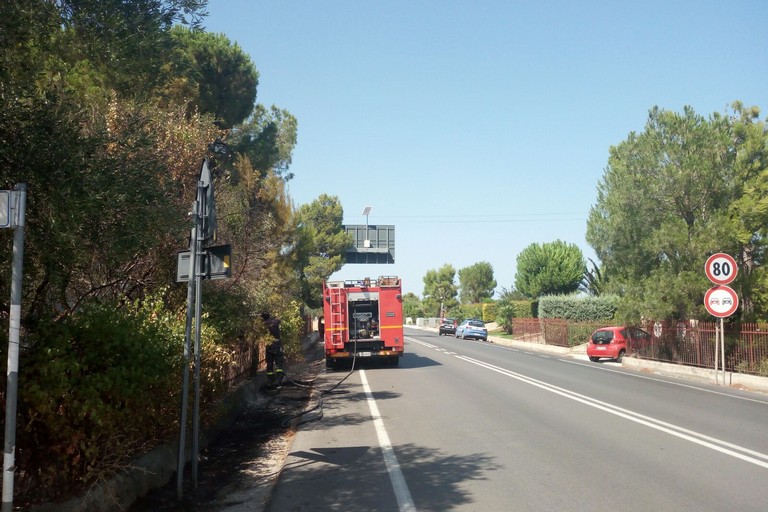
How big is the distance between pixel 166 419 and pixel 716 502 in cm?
569

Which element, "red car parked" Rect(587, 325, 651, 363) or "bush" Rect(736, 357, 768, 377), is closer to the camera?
"bush" Rect(736, 357, 768, 377)

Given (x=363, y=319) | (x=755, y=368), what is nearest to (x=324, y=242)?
(x=363, y=319)

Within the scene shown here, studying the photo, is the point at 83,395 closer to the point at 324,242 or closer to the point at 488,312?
the point at 324,242

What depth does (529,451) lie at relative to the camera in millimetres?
8758

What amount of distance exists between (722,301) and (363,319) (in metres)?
10.7

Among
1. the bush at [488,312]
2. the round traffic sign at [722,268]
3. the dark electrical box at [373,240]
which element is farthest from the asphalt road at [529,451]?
the bush at [488,312]

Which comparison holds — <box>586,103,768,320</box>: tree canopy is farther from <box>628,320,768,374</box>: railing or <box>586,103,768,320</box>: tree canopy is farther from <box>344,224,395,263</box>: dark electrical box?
<box>344,224,395,263</box>: dark electrical box

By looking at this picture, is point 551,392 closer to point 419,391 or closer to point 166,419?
point 419,391

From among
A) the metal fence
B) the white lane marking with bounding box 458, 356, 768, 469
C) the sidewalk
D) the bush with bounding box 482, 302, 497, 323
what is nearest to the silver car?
the metal fence

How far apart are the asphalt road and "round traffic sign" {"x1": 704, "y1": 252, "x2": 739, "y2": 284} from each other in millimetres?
3357

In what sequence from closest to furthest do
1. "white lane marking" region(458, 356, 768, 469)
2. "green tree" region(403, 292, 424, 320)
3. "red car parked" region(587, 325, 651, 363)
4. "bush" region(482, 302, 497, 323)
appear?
"white lane marking" region(458, 356, 768, 469) < "red car parked" region(587, 325, 651, 363) < "bush" region(482, 302, 497, 323) < "green tree" region(403, 292, 424, 320)

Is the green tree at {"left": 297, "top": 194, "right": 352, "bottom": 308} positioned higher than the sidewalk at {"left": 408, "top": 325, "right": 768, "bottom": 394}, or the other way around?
the green tree at {"left": 297, "top": 194, "right": 352, "bottom": 308}

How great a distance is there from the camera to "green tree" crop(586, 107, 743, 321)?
22.4 m

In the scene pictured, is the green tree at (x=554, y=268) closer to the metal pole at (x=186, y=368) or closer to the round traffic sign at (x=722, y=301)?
the round traffic sign at (x=722, y=301)
